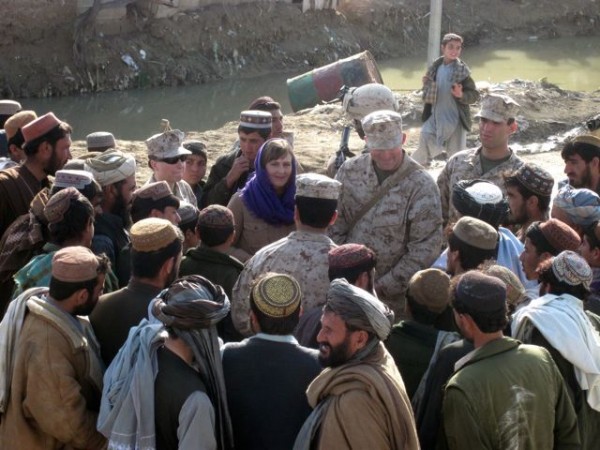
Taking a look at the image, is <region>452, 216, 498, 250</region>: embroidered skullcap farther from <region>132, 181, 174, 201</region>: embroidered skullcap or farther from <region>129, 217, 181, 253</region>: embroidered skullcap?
<region>132, 181, 174, 201</region>: embroidered skullcap

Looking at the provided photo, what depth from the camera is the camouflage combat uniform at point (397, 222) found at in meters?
4.84

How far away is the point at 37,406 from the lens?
3375 mm

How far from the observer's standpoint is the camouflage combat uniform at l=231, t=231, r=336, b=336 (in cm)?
410

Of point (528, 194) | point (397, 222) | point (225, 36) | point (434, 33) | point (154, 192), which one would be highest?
point (154, 192)

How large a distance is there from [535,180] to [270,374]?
2250 mm

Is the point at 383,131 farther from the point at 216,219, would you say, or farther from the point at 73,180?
the point at 73,180

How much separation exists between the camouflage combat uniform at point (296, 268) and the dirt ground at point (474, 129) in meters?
5.53

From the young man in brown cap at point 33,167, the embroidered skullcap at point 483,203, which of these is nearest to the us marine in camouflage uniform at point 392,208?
the embroidered skullcap at point 483,203

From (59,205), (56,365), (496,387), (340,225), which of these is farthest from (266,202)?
(496,387)

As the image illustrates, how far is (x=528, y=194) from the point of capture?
16.0 ft

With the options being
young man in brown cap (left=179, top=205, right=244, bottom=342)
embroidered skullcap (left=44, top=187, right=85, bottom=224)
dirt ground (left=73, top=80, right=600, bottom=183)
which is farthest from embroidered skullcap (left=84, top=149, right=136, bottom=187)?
dirt ground (left=73, top=80, right=600, bottom=183)

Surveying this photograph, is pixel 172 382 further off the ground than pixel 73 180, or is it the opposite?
pixel 73 180

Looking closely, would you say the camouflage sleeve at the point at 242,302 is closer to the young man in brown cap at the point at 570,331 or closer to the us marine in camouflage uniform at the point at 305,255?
the us marine in camouflage uniform at the point at 305,255

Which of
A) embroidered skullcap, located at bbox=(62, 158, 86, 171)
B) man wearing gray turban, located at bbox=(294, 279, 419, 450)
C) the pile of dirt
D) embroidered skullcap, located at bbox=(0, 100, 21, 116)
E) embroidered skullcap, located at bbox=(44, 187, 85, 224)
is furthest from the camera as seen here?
the pile of dirt
